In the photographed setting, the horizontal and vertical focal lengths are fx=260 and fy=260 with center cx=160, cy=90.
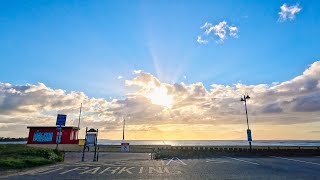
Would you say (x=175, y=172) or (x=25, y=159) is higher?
(x=25, y=159)

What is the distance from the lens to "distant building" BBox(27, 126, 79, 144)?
49719 millimetres

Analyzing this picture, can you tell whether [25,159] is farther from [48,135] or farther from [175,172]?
[48,135]

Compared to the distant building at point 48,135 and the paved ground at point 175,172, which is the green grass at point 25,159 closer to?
the paved ground at point 175,172

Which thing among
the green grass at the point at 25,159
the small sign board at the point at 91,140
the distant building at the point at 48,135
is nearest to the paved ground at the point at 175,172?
the green grass at the point at 25,159

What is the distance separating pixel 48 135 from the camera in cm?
5006

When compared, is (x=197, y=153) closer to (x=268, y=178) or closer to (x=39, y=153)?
(x=39, y=153)

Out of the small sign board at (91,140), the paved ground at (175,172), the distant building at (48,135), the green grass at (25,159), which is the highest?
the distant building at (48,135)

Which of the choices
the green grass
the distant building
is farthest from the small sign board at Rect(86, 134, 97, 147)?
the distant building

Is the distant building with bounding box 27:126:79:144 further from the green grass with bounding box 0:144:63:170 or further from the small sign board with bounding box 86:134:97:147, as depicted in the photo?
the green grass with bounding box 0:144:63:170

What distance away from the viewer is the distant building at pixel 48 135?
49719 mm

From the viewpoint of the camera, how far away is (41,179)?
42.8ft

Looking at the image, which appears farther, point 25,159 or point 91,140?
point 91,140

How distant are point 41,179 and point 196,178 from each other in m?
7.86

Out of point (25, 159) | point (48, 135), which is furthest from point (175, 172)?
point (48, 135)
